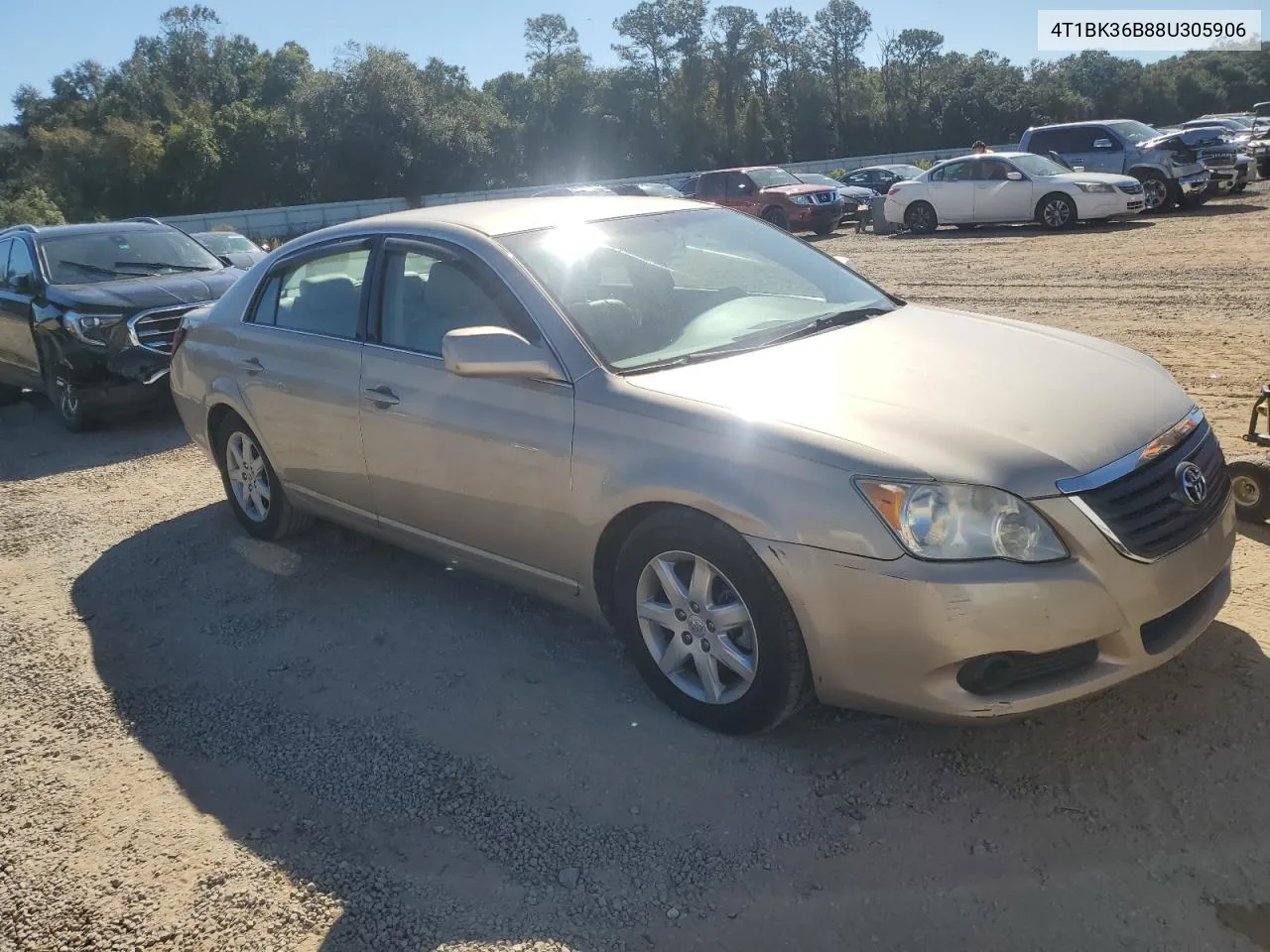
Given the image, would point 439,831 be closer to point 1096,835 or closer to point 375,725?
point 375,725

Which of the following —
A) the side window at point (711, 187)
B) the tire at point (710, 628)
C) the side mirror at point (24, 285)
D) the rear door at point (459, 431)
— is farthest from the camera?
the side window at point (711, 187)

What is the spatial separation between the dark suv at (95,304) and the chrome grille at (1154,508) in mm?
7587

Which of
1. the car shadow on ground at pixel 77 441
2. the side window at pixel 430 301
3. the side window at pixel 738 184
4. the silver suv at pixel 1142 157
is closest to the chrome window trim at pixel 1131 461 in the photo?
the side window at pixel 430 301

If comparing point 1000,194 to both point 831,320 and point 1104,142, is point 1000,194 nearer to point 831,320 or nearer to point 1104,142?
point 1104,142

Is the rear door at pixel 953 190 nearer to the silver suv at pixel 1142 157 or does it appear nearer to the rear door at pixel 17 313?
the silver suv at pixel 1142 157

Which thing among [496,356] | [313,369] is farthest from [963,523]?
[313,369]

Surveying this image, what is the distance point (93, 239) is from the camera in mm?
9391

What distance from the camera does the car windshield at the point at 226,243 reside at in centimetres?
1418

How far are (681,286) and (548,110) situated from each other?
248 ft

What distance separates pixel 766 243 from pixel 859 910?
9.81 feet

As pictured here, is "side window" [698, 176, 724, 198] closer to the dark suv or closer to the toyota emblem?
the dark suv

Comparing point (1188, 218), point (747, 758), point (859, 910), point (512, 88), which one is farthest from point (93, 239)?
point (512, 88)

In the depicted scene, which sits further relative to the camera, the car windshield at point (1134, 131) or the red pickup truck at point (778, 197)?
the red pickup truck at point (778, 197)

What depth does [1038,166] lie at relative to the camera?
19.0 metres
